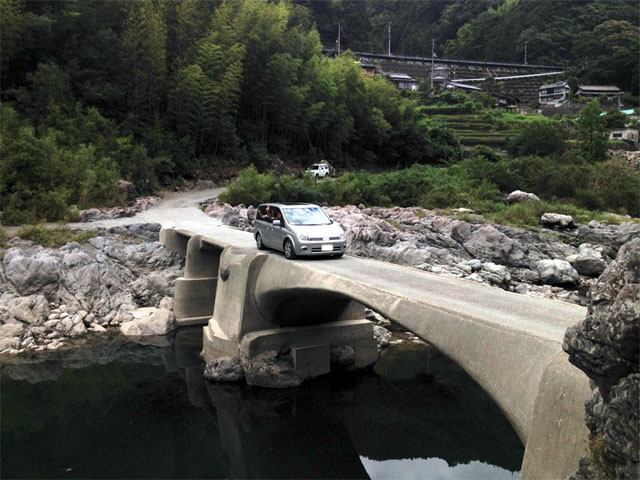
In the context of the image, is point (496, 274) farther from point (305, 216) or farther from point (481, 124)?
point (481, 124)

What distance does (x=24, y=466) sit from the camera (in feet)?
36.1

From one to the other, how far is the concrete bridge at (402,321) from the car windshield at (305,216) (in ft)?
3.84

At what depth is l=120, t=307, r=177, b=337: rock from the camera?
18750mm

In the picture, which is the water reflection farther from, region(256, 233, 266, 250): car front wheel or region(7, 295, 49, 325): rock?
region(256, 233, 266, 250): car front wheel

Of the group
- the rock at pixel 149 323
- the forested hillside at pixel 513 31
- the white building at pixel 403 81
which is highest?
the forested hillside at pixel 513 31

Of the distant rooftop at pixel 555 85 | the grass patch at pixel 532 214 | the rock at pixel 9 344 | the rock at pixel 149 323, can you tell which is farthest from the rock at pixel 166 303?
the distant rooftop at pixel 555 85

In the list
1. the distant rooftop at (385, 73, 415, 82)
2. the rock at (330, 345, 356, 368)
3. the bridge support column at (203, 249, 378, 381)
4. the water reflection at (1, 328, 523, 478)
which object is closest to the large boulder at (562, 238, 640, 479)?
the water reflection at (1, 328, 523, 478)

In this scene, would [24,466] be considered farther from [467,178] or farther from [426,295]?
[467,178]

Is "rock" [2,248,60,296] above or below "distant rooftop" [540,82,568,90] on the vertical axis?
below

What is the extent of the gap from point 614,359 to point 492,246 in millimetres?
24114

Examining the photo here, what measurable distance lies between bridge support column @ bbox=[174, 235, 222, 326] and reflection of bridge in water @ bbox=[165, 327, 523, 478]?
478 cm

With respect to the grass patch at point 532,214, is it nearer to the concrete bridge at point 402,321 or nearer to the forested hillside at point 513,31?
the concrete bridge at point 402,321

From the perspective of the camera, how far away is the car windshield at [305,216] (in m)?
14.7

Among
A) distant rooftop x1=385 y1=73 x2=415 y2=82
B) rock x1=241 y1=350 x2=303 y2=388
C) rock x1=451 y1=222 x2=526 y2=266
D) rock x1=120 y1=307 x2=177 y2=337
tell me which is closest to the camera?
rock x1=241 y1=350 x2=303 y2=388
